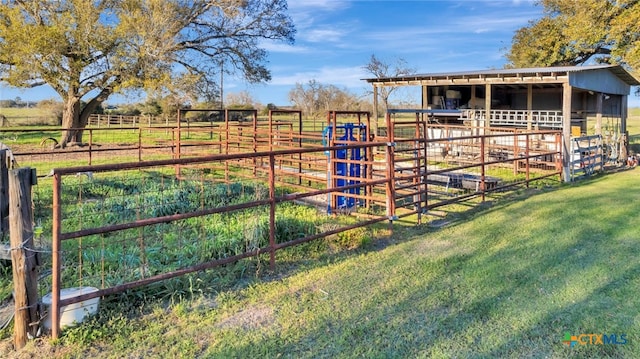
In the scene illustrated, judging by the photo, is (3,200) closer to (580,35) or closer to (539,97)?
(539,97)

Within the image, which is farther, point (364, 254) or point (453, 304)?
point (364, 254)

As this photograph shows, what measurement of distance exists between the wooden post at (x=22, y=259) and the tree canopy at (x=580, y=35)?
19.3 metres

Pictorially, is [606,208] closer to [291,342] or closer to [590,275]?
[590,275]

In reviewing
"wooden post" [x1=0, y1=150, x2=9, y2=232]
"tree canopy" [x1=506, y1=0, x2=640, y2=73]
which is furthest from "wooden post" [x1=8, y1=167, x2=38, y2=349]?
"tree canopy" [x1=506, y1=0, x2=640, y2=73]

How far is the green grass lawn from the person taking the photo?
2621 mm

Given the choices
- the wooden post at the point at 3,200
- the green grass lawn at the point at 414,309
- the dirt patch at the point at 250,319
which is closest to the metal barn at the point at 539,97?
the green grass lawn at the point at 414,309

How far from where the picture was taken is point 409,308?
315 cm

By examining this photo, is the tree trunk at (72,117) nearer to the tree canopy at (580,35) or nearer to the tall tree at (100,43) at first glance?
the tall tree at (100,43)

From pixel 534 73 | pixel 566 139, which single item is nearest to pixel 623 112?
pixel 534 73

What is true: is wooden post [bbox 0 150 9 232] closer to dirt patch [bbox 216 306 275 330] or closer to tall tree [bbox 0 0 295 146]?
dirt patch [bbox 216 306 275 330]

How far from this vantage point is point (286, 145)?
10648 millimetres

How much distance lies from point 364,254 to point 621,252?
2.47 meters

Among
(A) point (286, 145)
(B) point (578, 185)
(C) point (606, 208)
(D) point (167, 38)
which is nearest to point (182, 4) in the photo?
(D) point (167, 38)

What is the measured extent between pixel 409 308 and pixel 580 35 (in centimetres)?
2024
